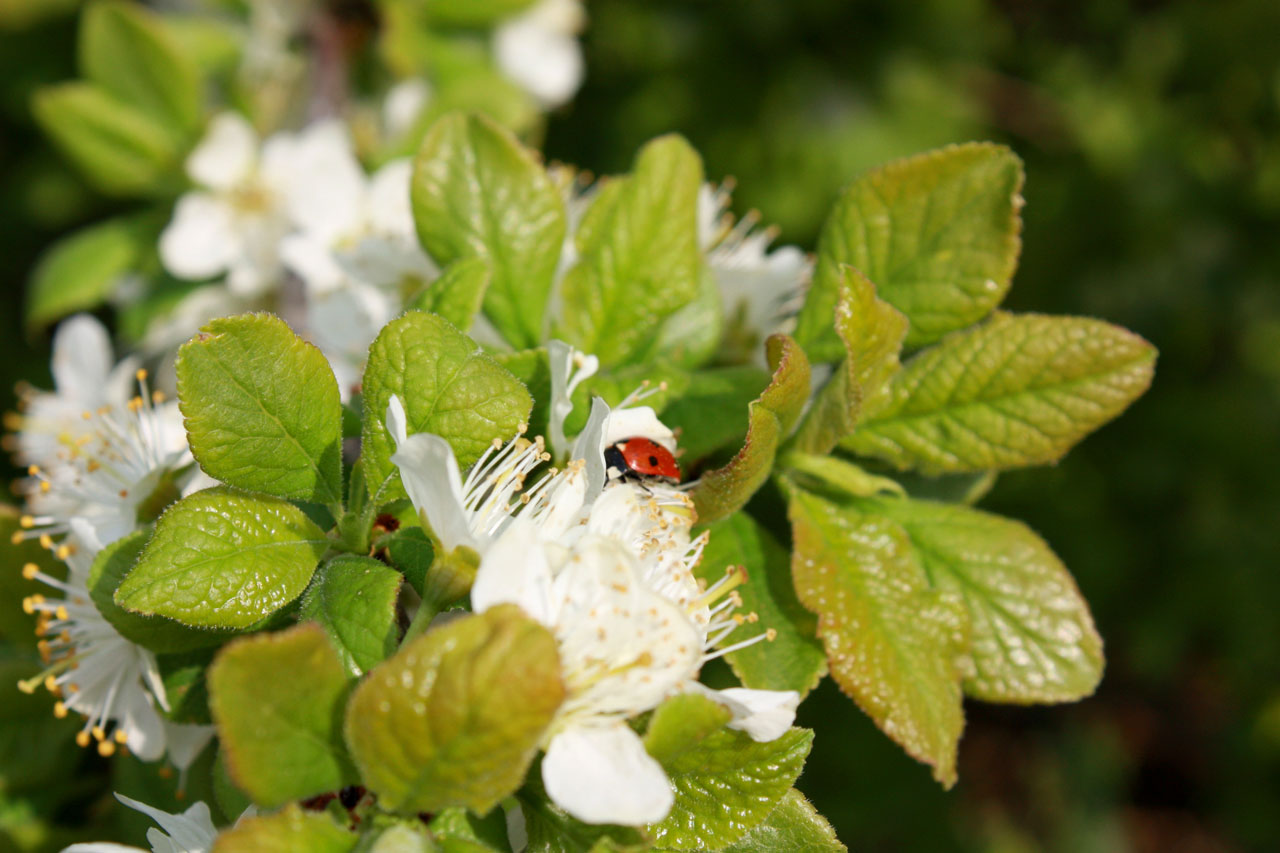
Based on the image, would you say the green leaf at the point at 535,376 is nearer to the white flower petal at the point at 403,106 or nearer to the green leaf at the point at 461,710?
the green leaf at the point at 461,710

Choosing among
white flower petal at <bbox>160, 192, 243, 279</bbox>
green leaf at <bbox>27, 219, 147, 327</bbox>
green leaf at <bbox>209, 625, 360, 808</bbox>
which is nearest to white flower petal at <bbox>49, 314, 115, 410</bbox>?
white flower petal at <bbox>160, 192, 243, 279</bbox>

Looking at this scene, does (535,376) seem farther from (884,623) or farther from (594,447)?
(884,623)

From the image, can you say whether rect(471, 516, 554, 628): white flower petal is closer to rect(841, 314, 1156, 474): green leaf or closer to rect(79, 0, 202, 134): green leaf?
rect(841, 314, 1156, 474): green leaf

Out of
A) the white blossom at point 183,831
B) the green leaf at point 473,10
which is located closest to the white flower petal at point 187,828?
the white blossom at point 183,831

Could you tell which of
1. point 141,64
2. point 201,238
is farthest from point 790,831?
point 141,64

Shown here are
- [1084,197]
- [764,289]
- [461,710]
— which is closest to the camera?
[461,710]

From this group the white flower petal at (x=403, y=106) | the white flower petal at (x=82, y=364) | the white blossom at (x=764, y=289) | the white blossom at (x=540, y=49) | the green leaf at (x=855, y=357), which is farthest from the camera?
the white blossom at (x=540, y=49)

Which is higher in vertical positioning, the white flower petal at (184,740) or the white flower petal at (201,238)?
the white flower petal at (201,238)
